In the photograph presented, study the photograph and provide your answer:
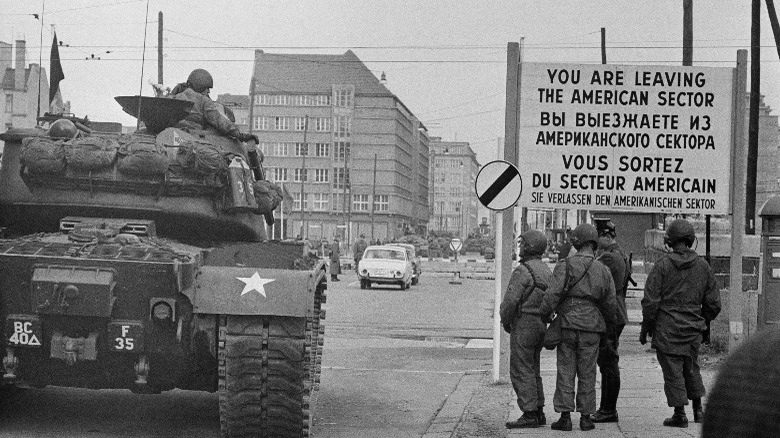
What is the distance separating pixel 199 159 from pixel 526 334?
9.57ft

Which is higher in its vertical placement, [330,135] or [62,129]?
→ [330,135]

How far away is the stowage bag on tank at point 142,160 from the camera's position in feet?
29.7

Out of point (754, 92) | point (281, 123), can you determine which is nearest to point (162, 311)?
point (754, 92)

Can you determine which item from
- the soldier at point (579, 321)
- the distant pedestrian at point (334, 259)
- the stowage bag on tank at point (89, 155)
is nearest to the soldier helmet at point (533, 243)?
the soldier at point (579, 321)

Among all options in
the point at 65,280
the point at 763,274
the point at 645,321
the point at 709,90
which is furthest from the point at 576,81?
the point at 65,280

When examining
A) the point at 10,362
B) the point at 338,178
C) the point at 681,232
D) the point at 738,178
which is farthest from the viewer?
the point at 338,178

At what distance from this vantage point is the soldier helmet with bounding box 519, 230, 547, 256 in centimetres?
886

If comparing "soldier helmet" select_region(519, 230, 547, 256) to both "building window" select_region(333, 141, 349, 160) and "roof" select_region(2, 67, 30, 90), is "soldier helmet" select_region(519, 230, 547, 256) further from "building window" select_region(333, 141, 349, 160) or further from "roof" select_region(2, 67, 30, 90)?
"building window" select_region(333, 141, 349, 160)

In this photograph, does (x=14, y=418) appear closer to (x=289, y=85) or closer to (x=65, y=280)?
(x=65, y=280)

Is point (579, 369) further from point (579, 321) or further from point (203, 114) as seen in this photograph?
point (203, 114)

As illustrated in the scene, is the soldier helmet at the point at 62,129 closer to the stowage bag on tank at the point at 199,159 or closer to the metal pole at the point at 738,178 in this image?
the stowage bag on tank at the point at 199,159

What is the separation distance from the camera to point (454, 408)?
10273 millimetres

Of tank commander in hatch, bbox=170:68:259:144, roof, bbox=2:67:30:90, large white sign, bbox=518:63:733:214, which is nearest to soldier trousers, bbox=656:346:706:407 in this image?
large white sign, bbox=518:63:733:214

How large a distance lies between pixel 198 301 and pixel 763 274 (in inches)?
293
